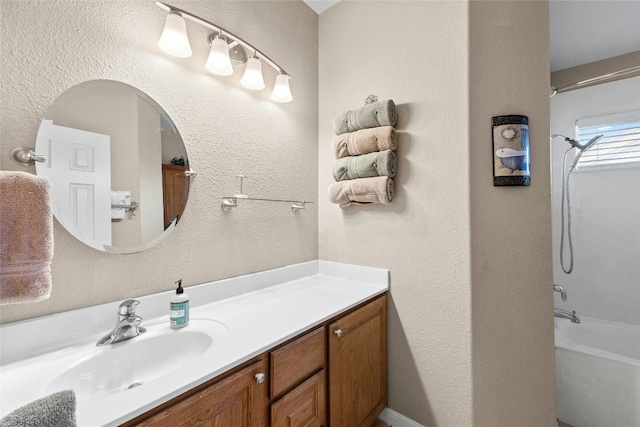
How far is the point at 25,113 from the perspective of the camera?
813 mm

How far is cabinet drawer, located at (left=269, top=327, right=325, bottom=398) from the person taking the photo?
34.4 inches

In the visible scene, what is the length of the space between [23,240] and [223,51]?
1.08 meters

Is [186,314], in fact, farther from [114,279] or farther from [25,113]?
[25,113]

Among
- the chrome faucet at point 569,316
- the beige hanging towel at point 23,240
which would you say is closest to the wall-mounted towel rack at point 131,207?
the beige hanging towel at point 23,240

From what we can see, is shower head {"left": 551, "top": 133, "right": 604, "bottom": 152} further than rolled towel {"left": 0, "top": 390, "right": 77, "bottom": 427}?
Yes

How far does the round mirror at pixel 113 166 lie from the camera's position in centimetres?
88

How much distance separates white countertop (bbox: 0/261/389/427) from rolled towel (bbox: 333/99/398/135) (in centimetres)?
89

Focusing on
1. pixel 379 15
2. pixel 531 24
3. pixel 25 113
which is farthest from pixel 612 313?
pixel 25 113

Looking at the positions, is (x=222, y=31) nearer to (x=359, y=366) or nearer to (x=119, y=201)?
(x=119, y=201)

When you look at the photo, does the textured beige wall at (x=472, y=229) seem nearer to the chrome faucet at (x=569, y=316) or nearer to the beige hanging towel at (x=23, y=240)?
the chrome faucet at (x=569, y=316)

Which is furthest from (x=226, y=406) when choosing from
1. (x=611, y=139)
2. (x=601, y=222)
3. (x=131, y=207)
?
(x=611, y=139)

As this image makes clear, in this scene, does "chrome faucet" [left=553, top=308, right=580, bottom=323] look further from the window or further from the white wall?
the window

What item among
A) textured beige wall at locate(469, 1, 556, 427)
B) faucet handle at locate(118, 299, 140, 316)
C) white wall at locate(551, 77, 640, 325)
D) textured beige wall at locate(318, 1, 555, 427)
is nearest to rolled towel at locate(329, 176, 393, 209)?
textured beige wall at locate(318, 1, 555, 427)

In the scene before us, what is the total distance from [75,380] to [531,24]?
2439 mm
